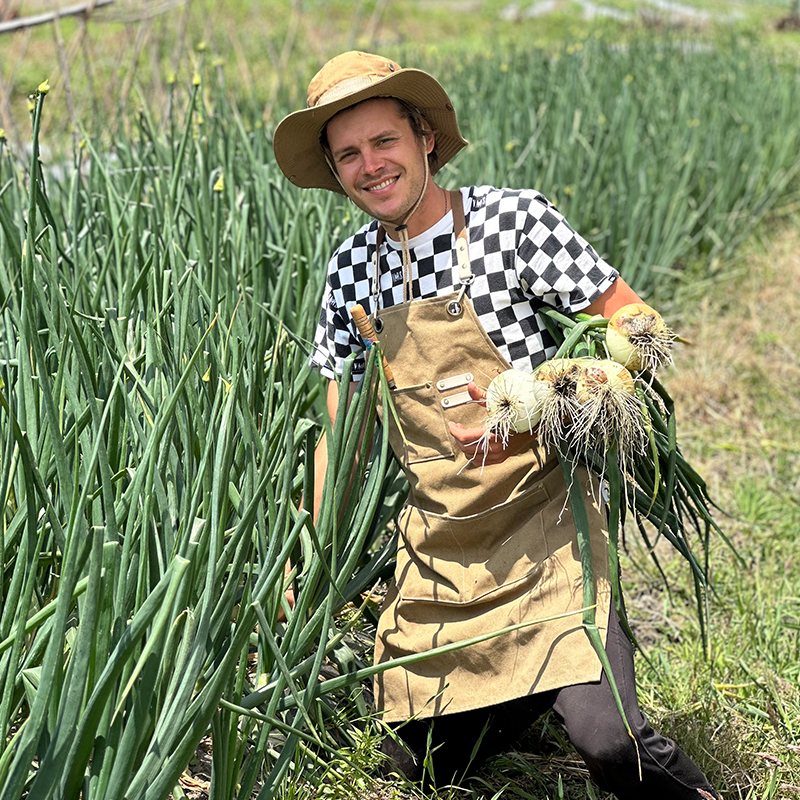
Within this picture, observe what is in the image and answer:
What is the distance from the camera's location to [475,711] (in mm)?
1555

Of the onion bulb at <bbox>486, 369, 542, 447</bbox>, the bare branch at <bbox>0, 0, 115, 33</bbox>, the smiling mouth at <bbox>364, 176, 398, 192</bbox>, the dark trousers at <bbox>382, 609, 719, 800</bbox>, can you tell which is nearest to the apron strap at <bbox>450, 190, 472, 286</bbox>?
the smiling mouth at <bbox>364, 176, 398, 192</bbox>

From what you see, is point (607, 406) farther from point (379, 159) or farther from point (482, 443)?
point (379, 159)

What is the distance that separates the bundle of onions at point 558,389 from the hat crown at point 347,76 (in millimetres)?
513

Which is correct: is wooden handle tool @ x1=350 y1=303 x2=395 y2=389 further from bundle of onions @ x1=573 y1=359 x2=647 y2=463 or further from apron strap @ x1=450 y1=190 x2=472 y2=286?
bundle of onions @ x1=573 y1=359 x2=647 y2=463

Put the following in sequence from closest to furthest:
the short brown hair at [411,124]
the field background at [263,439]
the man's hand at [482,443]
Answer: the field background at [263,439] → the man's hand at [482,443] → the short brown hair at [411,124]

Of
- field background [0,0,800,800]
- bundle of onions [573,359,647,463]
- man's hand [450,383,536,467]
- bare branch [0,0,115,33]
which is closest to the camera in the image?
field background [0,0,800,800]

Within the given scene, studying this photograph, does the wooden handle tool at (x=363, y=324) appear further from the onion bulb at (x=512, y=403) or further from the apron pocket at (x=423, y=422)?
the onion bulb at (x=512, y=403)

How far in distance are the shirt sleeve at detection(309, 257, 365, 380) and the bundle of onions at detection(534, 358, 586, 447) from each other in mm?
423

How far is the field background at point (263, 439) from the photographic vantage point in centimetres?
109

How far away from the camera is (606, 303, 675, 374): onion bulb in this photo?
1.33 m

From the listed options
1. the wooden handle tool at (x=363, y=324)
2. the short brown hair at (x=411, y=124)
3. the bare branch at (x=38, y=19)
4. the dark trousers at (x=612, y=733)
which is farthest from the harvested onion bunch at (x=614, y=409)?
the bare branch at (x=38, y=19)

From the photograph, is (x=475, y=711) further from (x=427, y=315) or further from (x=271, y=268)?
(x=271, y=268)

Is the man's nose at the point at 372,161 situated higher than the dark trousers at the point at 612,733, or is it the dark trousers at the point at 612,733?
the man's nose at the point at 372,161

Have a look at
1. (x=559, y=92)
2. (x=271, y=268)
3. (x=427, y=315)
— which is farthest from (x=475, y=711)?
(x=559, y=92)
